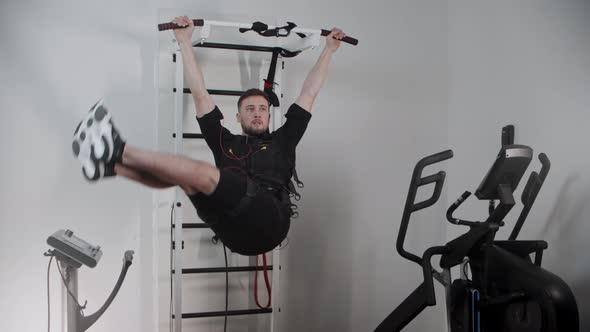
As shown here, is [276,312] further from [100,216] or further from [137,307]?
[100,216]

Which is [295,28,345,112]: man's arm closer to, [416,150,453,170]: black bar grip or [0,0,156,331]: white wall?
[416,150,453,170]: black bar grip

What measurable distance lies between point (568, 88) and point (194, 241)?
2.48 metres

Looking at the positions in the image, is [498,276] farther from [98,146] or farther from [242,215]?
[98,146]

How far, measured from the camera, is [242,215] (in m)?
2.66

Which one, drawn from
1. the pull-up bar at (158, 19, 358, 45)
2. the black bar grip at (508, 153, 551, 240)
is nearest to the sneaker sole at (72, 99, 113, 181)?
the pull-up bar at (158, 19, 358, 45)

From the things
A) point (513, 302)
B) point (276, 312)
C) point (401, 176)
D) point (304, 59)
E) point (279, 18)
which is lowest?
point (276, 312)

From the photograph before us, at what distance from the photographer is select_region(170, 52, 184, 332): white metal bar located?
130 inches

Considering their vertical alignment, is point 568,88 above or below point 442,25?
below

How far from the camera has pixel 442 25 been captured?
444 centimetres

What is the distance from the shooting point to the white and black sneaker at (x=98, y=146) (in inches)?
86.4

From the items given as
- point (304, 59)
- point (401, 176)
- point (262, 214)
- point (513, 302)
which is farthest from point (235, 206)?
point (401, 176)

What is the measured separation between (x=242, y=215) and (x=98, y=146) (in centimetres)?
76

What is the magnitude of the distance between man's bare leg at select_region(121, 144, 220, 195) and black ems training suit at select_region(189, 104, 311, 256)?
0.31 feet

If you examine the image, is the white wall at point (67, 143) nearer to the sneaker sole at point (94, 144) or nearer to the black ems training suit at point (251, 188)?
the black ems training suit at point (251, 188)
